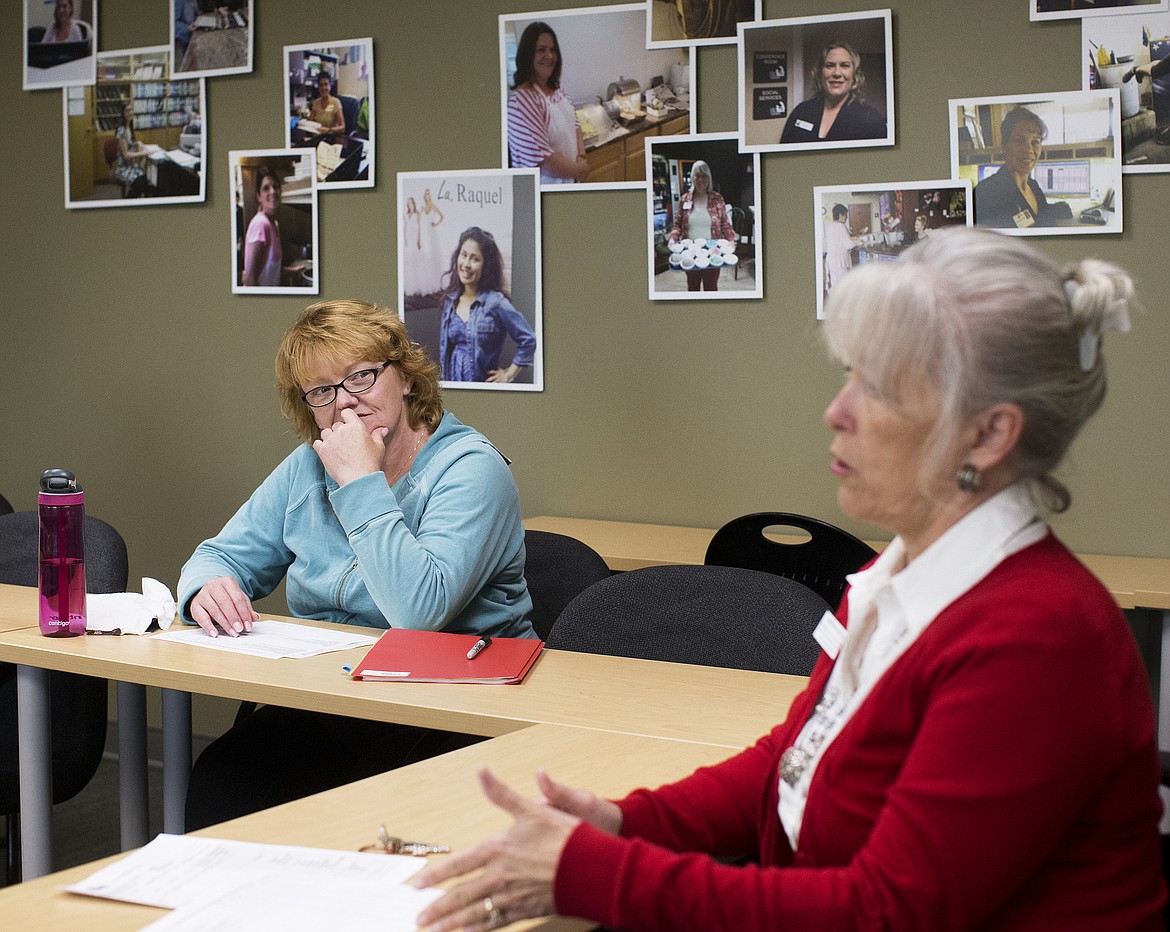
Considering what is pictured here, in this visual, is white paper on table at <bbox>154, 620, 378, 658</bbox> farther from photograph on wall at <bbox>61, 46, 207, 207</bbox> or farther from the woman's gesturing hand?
photograph on wall at <bbox>61, 46, 207, 207</bbox>

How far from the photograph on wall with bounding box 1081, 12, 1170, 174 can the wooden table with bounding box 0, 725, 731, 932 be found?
2153 millimetres

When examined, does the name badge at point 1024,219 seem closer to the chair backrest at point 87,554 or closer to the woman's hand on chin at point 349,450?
the woman's hand on chin at point 349,450

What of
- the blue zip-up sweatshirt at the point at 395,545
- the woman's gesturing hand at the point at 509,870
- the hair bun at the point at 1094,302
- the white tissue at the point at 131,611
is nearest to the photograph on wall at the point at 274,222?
the blue zip-up sweatshirt at the point at 395,545

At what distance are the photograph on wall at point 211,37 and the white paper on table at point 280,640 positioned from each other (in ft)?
7.55

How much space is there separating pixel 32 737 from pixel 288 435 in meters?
1.96

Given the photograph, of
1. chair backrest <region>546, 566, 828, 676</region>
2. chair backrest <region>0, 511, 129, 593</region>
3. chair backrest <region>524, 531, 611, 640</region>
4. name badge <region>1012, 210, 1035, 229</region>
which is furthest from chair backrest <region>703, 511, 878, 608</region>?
chair backrest <region>0, 511, 129, 593</region>

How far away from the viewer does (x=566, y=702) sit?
1814 mm

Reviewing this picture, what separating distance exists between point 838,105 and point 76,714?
7.61 feet

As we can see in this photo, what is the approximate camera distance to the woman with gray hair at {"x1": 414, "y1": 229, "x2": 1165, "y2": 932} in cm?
97

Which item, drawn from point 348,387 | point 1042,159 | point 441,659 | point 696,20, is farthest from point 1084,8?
point 441,659

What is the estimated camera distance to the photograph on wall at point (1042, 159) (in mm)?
3062

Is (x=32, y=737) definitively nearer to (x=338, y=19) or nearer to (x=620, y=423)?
(x=620, y=423)

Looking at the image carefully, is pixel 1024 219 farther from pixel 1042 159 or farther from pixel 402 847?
pixel 402 847

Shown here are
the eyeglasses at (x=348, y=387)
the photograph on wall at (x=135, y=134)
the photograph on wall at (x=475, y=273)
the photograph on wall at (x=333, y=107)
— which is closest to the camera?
the eyeglasses at (x=348, y=387)
